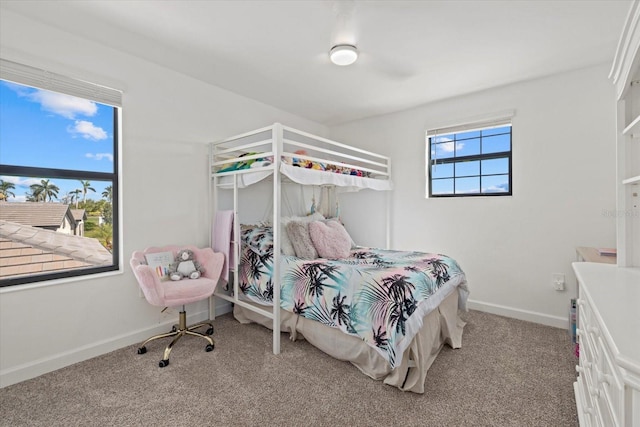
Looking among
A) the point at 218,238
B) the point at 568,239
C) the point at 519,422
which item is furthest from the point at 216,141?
the point at 568,239

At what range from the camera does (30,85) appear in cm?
197

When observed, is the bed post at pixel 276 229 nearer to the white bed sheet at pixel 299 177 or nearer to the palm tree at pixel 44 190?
the white bed sheet at pixel 299 177

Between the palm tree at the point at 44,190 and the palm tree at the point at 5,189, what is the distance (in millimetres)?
100

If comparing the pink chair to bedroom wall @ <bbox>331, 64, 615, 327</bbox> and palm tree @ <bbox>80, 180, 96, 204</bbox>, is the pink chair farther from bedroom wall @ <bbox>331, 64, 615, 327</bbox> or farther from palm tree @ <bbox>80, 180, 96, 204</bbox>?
bedroom wall @ <bbox>331, 64, 615, 327</bbox>

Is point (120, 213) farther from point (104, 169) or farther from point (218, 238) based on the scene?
point (218, 238)

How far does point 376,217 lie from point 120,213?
9.60ft

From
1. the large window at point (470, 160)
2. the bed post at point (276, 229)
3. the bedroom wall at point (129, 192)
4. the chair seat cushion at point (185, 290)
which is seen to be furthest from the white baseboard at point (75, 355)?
the large window at point (470, 160)

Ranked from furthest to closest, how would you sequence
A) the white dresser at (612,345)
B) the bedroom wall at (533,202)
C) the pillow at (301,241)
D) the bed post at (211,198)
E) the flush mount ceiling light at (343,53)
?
the bed post at (211,198) < the pillow at (301,241) < the bedroom wall at (533,202) < the flush mount ceiling light at (343,53) < the white dresser at (612,345)

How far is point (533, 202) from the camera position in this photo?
2928 millimetres

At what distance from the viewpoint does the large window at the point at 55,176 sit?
200cm

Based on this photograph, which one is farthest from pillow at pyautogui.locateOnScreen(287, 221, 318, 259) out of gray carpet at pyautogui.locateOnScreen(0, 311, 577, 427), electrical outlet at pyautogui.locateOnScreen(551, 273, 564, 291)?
electrical outlet at pyautogui.locateOnScreen(551, 273, 564, 291)

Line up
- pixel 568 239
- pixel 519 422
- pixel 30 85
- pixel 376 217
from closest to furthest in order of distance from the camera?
pixel 519 422, pixel 30 85, pixel 568 239, pixel 376 217

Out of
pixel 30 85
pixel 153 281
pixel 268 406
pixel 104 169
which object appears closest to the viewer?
pixel 268 406

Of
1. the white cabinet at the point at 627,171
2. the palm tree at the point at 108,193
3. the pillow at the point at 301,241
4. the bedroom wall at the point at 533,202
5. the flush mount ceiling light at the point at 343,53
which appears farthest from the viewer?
the pillow at the point at 301,241
